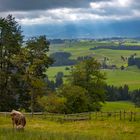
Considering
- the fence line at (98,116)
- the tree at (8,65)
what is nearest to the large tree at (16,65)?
the tree at (8,65)

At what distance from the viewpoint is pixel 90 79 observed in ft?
263

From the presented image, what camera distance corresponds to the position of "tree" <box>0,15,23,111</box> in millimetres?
71875

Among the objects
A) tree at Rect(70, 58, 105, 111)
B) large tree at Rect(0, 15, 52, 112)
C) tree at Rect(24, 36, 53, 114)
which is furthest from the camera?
tree at Rect(70, 58, 105, 111)

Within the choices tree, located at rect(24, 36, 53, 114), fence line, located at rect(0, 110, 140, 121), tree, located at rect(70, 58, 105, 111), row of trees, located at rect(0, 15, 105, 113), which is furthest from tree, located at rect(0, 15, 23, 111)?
fence line, located at rect(0, 110, 140, 121)

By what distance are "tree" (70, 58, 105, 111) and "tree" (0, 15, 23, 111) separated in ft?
38.8

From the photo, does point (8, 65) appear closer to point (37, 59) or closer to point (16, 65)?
point (16, 65)

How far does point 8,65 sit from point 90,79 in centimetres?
1684

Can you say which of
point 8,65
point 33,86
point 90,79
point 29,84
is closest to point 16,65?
point 8,65

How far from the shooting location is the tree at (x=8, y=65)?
71875mm

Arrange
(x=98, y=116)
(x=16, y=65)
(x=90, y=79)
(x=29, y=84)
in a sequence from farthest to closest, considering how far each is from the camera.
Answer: (x=90, y=79) < (x=16, y=65) < (x=29, y=84) < (x=98, y=116)

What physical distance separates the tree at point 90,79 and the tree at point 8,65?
38.8 feet

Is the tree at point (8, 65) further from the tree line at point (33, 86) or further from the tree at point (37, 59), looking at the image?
the tree at point (37, 59)

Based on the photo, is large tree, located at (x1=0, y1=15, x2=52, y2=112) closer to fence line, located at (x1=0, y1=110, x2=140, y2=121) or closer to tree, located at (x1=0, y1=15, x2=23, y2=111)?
tree, located at (x1=0, y1=15, x2=23, y2=111)

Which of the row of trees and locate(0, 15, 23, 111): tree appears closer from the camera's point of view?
the row of trees
